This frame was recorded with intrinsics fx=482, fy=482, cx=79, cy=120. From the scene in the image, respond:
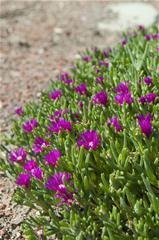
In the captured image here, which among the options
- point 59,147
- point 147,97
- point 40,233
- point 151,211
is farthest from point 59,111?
point 151,211

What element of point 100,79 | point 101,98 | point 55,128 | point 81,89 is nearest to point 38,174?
point 55,128

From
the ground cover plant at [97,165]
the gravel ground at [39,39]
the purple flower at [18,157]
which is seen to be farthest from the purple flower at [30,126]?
the gravel ground at [39,39]

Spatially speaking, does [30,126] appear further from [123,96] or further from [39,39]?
[39,39]

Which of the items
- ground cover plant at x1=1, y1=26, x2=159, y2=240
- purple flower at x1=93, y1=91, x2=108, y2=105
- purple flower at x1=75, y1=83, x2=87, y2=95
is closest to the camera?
ground cover plant at x1=1, y1=26, x2=159, y2=240

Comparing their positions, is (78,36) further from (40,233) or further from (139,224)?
(139,224)

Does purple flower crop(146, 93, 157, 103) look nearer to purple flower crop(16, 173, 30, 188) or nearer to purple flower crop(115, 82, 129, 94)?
purple flower crop(115, 82, 129, 94)

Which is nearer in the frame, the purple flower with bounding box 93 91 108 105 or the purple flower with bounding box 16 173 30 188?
the purple flower with bounding box 16 173 30 188

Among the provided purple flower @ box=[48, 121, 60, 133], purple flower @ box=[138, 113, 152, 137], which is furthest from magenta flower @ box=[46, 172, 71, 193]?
purple flower @ box=[138, 113, 152, 137]
